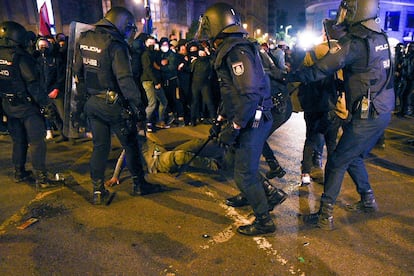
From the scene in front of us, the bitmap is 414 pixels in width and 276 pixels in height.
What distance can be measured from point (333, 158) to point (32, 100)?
3.63 m

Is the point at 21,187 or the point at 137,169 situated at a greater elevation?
the point at 137,169

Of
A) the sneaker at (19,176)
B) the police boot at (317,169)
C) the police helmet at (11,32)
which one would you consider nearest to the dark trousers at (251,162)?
the police boot at (317,169)

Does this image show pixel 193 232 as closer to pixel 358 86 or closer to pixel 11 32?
pixel 358 86

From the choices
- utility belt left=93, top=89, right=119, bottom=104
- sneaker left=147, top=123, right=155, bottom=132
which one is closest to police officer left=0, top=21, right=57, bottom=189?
utility belt left=93, top=89, right=119, bottom=104

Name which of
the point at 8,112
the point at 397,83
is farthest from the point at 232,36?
the point at 397,83

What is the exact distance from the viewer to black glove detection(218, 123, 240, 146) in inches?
111

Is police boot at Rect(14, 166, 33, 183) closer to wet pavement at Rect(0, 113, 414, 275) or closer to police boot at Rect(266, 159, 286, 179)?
wet pavement at Rect(0, 113, 414, 275)

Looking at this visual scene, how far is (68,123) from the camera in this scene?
4.41 m

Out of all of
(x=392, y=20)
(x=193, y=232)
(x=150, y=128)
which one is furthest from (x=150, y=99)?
(x=392, y=20)

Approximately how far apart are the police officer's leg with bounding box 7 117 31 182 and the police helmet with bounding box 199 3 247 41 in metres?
2.91

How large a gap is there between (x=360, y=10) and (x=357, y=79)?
0.60 meters

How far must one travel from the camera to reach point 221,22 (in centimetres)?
283

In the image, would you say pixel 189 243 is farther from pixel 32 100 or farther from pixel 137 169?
pixel 32 100

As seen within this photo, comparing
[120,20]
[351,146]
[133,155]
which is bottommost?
[133,155]
